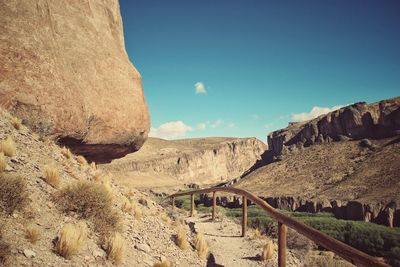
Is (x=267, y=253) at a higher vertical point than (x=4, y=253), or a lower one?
lower

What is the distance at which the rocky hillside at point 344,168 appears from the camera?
108 ft

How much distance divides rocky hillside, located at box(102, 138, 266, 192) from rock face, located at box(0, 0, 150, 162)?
51.0 metres

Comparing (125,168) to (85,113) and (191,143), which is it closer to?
(191,143)

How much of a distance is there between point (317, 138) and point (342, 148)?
31.7 feet

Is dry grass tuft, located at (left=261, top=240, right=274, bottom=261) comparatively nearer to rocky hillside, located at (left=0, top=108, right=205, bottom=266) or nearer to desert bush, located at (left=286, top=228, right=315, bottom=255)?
rocky hillside, located at (left=0, top=108, right=205, bottom=266)

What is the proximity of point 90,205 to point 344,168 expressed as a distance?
4988cm

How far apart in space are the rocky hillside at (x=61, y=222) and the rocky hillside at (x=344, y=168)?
96.1 feet

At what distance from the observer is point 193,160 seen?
97.1m

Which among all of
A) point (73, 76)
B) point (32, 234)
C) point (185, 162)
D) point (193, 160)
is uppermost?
point (193, 160)

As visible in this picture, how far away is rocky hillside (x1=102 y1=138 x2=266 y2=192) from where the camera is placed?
247 feet

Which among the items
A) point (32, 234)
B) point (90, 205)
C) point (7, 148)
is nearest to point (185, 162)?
point (7, 148)

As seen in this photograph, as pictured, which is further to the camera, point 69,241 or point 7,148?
point 7,148

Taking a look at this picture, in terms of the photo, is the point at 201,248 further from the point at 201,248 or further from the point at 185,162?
the point at 185,162

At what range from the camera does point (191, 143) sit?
428 ft
